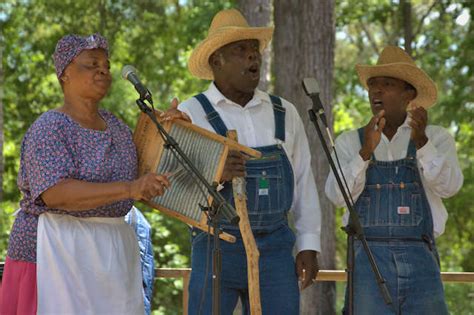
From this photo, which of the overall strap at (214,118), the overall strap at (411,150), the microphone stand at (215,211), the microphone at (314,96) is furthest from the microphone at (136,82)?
the overall strap at (411,150)

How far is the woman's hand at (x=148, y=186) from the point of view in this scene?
4086mm

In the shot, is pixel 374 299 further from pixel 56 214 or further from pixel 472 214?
pixel 472 214

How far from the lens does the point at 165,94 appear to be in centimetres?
1962

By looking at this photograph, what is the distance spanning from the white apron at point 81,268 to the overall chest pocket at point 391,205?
1.34 meters

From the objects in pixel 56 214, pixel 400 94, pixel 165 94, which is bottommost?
pixel 56 214

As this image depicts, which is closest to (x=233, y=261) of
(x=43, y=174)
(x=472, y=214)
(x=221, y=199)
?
(x=221, y=199)

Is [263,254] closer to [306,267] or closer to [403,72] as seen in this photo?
[306,267]

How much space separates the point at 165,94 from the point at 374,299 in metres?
15.0

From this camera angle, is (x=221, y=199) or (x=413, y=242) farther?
(x=413, y=242)

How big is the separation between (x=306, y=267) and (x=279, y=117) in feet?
2.47

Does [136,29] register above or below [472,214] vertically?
above

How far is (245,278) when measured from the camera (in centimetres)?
464

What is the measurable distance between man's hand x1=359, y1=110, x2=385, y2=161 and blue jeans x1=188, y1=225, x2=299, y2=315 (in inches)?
23.9

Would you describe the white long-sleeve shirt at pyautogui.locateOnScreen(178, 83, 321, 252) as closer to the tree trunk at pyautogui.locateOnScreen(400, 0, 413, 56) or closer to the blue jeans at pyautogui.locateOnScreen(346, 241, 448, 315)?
the blue jeans at pyautogui.locateOnScreen(346, 241, 448, 315)
